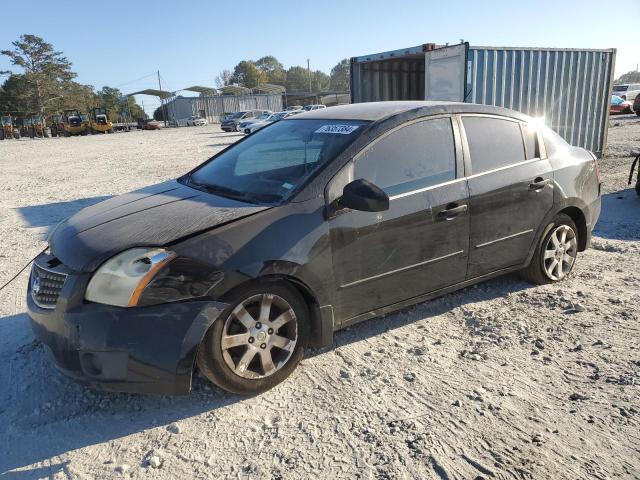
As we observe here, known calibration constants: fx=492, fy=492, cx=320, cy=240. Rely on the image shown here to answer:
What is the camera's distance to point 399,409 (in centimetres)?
281

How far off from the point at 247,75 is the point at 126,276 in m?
118

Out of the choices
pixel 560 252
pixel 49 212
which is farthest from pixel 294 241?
pixel 49 212

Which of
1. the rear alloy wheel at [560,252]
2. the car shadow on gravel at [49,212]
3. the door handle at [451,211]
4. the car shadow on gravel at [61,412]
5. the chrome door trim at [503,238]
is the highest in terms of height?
the door handle at [451,211]

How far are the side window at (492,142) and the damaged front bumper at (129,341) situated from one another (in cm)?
239

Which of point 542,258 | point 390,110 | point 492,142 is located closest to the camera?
point 390,110

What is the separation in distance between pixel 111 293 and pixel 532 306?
10.7 ft

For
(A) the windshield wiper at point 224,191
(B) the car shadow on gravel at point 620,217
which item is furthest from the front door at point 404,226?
(B) the car shadow on gravel at point 620,217

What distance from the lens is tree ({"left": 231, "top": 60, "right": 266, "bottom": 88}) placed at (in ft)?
367

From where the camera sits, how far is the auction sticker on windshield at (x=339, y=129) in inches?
137

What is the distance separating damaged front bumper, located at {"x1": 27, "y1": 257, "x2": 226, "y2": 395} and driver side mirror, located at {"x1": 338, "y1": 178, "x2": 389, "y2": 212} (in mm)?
1026

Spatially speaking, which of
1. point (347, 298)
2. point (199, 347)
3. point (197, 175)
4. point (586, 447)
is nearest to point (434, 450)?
point (586, 447)

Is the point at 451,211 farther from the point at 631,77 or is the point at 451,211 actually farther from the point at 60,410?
the point at 631,77

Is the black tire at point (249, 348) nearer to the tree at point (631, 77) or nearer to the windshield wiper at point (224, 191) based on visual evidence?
the windshield wiper at point (224, 191)

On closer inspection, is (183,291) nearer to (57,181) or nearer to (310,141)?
(310,141)
